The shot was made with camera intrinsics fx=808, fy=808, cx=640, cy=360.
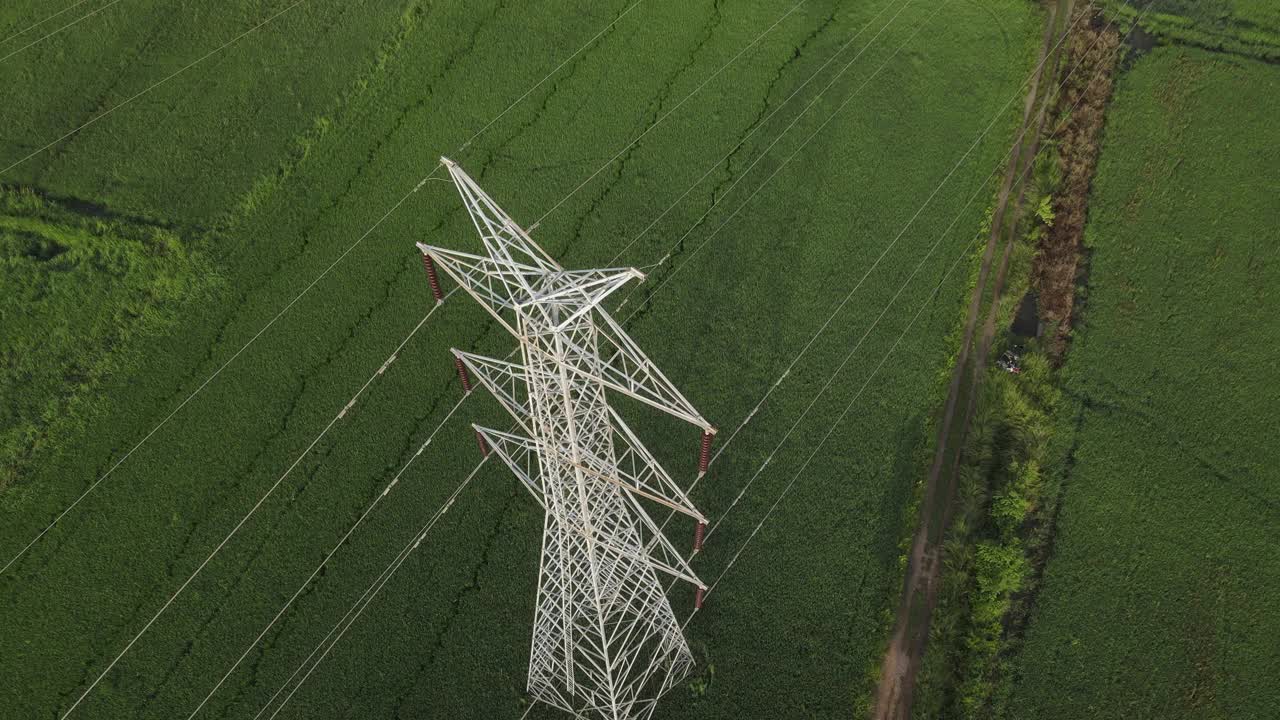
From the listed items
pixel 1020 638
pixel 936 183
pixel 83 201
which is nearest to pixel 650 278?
pixel 936 183

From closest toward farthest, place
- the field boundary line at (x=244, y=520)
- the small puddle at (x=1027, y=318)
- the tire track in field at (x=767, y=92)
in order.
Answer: the field boundary line at (x=244, y=520) → the small puddle at (x=1027, y=318) → the tire track in field at (x=767, y=92)

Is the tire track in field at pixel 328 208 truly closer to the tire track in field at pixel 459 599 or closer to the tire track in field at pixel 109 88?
the tire track in field at pixel 109 88

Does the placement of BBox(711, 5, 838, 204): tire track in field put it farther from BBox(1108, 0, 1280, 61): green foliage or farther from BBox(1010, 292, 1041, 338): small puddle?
BBox(1108, 0, 1280, 61): green foliage

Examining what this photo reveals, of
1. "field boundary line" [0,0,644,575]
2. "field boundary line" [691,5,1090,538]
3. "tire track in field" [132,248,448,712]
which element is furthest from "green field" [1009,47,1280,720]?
"tire track in field" [132,248,448,712]

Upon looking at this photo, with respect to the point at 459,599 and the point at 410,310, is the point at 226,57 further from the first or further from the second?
the point at 459,599

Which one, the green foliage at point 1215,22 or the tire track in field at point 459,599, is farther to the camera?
the green foliage at point 1215,22

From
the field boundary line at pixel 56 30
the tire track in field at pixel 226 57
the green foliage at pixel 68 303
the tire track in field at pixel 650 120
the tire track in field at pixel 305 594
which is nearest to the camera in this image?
the tire track in field at pixel 305 594

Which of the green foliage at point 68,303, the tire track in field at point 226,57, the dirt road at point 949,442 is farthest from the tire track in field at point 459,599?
the tire track in field at point 226,57
